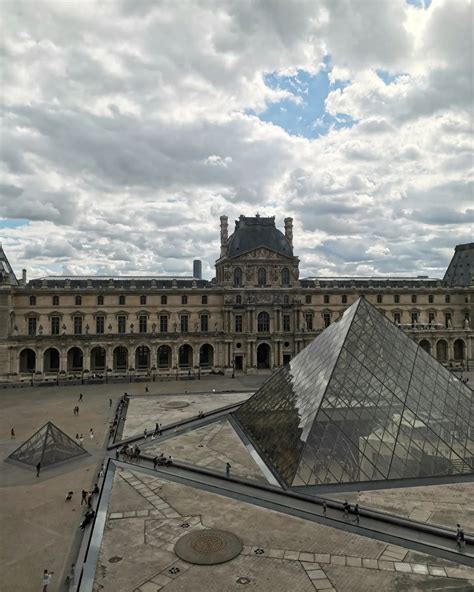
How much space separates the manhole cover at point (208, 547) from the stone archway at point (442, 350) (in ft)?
187

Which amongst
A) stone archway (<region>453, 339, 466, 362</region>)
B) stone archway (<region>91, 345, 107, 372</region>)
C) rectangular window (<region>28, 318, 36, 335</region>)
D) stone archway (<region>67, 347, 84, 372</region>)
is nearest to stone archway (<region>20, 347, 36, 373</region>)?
rectangular window (<region>28, 318, 36, 335</region>)

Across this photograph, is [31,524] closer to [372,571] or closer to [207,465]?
[207,465]

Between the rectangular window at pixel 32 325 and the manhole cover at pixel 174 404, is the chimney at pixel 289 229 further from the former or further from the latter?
the rectangular window at pixel 32 325

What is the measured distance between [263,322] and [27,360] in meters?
28.9

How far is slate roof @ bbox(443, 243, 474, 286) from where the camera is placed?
7006 cm

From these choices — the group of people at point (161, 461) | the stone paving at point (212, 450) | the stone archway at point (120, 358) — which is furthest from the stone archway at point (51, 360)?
the group of people at point (161, 461)

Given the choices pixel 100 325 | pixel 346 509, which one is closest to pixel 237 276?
pixel 100 325

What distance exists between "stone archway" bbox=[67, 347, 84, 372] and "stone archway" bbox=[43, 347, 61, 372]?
1.44 metres

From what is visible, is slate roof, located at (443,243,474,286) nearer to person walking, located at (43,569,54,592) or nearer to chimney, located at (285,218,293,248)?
chimney, located at (285,218,293,248)

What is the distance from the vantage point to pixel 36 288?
183 ft

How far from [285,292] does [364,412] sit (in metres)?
38.3

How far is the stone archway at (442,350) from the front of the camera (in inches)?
2569

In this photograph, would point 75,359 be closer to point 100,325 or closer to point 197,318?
point 100,325

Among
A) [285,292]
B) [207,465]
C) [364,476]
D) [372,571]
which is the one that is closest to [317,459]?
[364,476]
